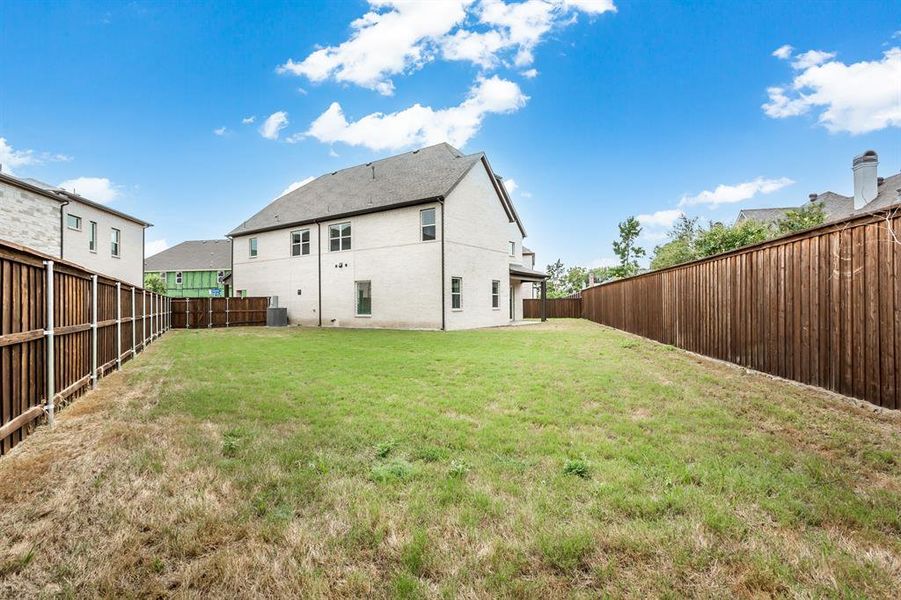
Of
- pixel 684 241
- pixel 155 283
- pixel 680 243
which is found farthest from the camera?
pixel 155 283

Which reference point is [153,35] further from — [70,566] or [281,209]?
[70,566]

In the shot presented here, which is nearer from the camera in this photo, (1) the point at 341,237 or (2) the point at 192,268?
(1) the point at 341,237

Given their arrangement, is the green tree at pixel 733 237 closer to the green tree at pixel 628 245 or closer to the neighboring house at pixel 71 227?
the neighboring house at pixel 71 227

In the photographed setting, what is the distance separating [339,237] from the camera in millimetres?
20047

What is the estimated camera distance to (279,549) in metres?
2.05

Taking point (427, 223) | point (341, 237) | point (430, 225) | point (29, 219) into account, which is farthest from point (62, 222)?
point (430, 225)

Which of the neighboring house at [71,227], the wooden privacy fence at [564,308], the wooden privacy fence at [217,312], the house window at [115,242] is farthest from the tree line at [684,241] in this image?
the house window at [115,242]

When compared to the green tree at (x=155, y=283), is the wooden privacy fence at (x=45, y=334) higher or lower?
lower

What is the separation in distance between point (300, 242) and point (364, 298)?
5.56 metres

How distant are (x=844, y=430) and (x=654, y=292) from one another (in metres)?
9.86

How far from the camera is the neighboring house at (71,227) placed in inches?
620

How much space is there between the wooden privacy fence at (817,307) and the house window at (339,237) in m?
15.2

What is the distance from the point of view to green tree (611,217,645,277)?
53188 mm

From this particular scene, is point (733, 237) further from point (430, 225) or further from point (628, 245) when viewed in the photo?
point (628, 245)
